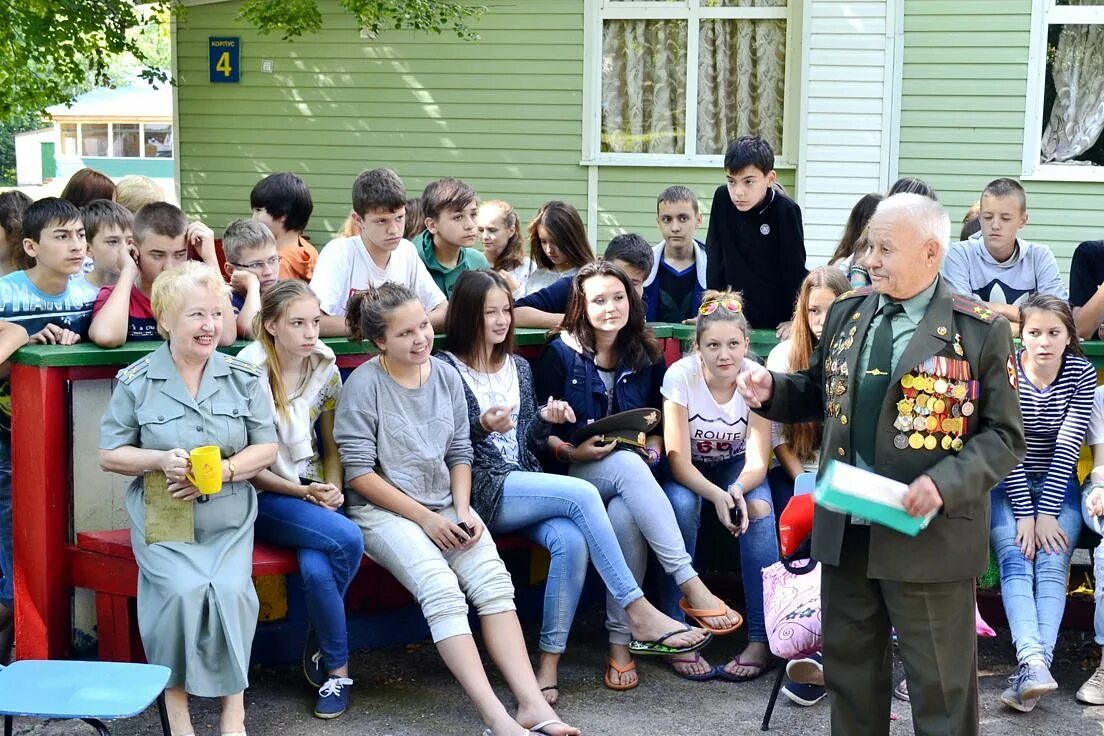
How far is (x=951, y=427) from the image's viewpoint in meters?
3.50

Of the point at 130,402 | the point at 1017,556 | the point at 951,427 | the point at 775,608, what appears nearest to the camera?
the point at 951,427

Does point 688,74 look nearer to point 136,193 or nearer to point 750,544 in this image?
point 136,193

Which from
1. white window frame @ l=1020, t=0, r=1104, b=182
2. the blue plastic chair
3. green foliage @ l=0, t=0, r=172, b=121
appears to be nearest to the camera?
the blue plastic chair

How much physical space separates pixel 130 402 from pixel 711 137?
344 inches

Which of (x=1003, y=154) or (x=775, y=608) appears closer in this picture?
(x=775, y=608)

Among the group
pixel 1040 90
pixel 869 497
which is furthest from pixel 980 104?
pixel 869 497

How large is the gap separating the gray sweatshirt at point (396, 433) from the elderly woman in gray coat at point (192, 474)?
358mm

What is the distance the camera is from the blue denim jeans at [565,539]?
469 centimetres

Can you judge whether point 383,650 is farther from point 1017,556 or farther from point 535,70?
point 535,70

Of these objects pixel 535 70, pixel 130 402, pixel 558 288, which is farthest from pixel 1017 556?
pixel 535 70

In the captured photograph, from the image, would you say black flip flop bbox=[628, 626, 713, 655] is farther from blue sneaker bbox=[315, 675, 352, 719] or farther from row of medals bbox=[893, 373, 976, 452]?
row of medals bbox=[893, 373, 976, 452]

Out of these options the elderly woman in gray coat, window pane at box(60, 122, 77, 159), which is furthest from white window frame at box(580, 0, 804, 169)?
window pane at box(60, 122, 77, 159)

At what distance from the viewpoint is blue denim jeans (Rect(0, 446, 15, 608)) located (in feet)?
15.5

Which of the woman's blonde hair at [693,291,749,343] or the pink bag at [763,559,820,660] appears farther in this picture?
the woman's blonde hair at [693,291,749,343]
